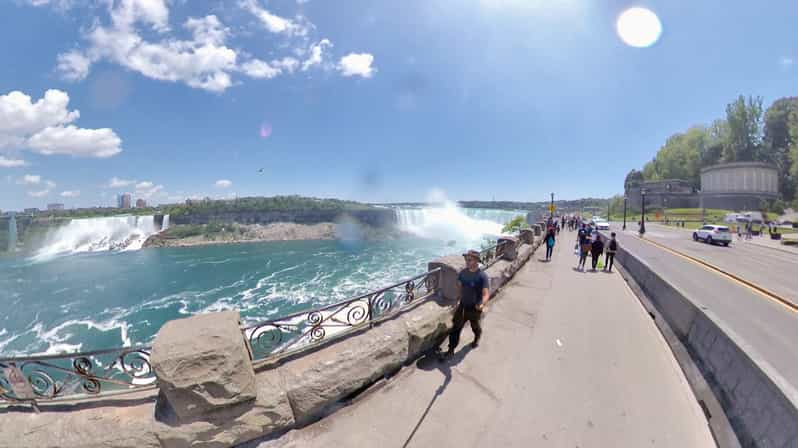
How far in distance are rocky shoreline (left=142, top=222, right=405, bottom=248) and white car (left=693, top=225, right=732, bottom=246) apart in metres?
69.9

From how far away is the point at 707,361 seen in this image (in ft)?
13.0

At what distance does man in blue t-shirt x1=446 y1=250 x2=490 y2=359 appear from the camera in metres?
4.17

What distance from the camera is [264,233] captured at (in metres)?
94.1

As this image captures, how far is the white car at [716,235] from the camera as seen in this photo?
20.6 m

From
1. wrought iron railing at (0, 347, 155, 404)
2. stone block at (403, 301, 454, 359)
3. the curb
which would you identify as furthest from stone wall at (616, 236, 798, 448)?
wrought iron railing at (0, 347, 155, 404)

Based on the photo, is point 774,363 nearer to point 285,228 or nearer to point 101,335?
point 101,335

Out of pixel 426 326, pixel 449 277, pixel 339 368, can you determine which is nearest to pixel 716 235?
pixel 449 277

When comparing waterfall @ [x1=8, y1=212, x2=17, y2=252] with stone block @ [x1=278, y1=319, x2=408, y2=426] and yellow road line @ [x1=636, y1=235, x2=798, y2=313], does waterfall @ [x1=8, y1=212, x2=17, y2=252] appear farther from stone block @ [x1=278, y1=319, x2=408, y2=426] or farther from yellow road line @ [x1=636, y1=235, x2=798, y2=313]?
yellow road line @ [x1=636, y1=235, x2=798, y2=313]

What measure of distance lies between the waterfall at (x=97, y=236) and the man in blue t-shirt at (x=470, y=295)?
104 meters

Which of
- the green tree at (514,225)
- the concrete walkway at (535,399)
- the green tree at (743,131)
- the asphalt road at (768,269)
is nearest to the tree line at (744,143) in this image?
the green tree at (743,131)

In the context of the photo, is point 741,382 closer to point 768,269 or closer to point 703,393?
point 703,393

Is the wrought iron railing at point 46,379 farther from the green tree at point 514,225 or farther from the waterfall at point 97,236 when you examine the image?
the waterfall at point 97,236

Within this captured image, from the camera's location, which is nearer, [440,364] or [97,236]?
[440,364]

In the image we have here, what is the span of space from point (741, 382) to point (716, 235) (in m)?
26.7
